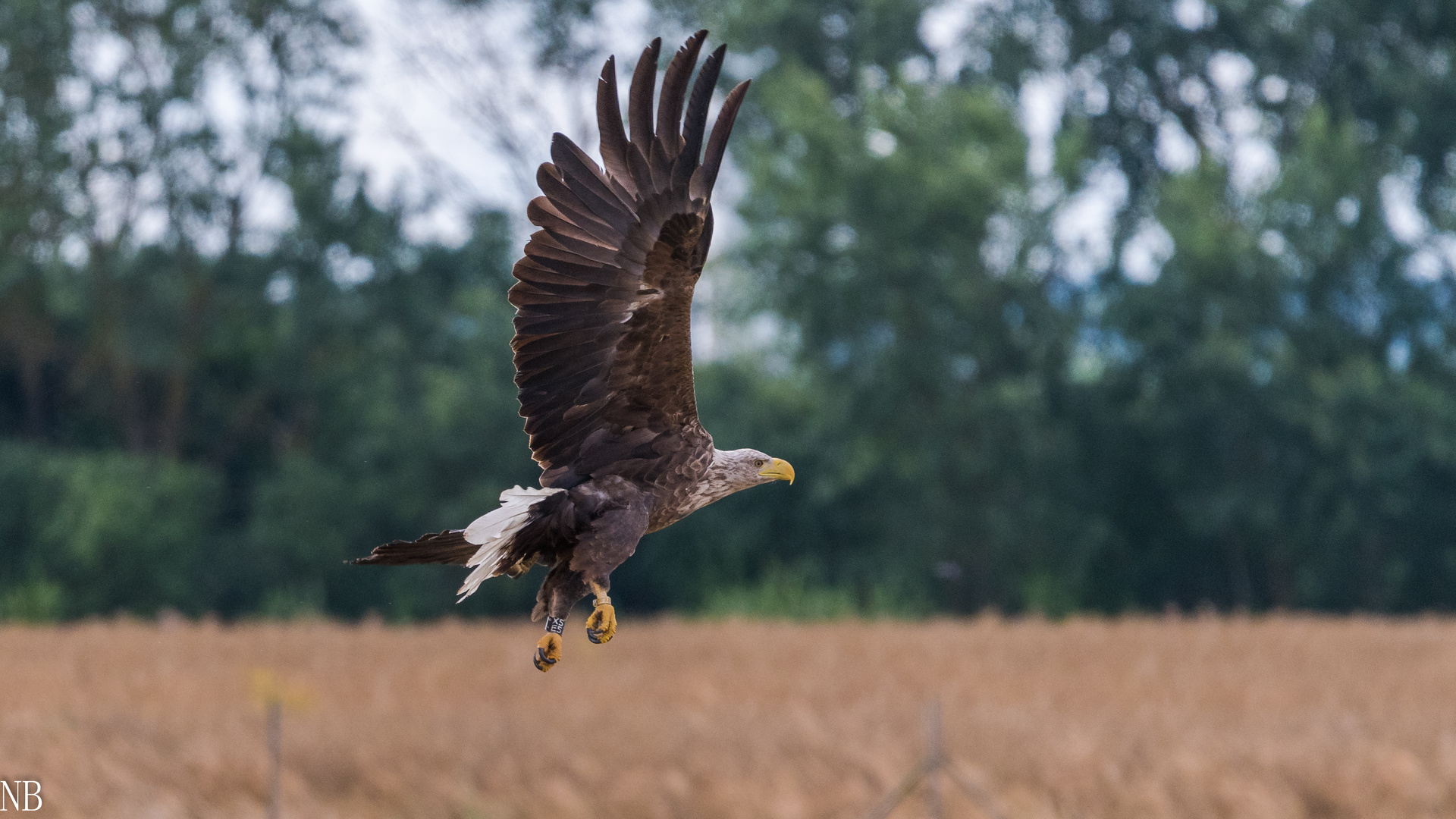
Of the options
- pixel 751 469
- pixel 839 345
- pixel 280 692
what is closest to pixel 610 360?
pixel 751 469

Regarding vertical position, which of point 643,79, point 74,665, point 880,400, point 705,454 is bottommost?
point 74,665

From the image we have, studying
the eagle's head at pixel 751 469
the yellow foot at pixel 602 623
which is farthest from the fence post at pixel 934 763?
the yellow foot at pixel 602 623

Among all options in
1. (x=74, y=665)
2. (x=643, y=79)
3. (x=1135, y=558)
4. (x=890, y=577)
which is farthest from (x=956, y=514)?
(x=643, y=79)

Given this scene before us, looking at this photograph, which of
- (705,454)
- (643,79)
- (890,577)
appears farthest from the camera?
(890,577)

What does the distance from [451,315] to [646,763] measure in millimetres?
21512

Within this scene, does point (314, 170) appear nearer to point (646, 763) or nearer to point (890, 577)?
point (890, 577)

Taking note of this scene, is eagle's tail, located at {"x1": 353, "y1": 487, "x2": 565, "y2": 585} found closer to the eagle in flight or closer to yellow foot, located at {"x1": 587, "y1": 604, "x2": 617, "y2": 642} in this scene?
the eagle in flight

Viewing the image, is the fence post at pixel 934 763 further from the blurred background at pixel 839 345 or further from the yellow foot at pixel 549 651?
the blurred background at pixel 839 345

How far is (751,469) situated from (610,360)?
1.06ft

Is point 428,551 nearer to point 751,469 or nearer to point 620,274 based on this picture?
point 751,469

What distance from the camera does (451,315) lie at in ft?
98.4

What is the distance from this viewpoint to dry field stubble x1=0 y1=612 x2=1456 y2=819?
349 inches

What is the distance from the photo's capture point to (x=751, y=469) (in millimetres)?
1659

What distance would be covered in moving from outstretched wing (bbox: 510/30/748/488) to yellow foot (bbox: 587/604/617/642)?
28 cm
